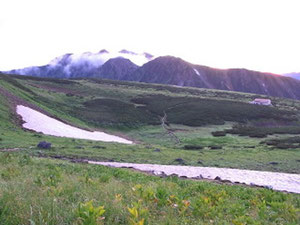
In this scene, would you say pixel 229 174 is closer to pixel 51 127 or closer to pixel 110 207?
pixel 110 207

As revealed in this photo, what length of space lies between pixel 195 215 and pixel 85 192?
9.73 feet

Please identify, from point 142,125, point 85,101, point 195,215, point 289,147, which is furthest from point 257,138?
point 85,101

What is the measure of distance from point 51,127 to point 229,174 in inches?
1386

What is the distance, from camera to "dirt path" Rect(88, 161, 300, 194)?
78.4 feet

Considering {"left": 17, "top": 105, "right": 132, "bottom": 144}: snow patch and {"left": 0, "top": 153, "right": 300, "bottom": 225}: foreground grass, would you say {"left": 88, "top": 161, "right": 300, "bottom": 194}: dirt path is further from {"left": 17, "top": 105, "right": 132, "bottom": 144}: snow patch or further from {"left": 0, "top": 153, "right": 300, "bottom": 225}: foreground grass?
{"left": 17, "top": 105, "right": 132, "bottom": 144}: snow patch

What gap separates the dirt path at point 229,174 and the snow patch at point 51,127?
22055 millimetres

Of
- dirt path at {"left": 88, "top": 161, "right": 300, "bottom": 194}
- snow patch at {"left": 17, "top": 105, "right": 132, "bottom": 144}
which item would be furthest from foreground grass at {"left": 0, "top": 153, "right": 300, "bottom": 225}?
snow patch at {"left": 17, "top": 105, "right": 132, "bottom": 144}

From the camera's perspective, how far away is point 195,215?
6.73 m

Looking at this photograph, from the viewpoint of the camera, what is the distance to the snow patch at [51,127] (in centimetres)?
4700

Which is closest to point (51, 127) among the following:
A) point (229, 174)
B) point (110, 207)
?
point (229, 174)

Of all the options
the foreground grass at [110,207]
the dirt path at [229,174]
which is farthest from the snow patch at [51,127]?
the foreground grass at [110,207]

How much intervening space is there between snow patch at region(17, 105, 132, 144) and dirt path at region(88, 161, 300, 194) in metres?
22.1

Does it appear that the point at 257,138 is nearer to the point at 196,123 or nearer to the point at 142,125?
the point at 196,123

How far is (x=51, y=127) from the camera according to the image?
4959cm
